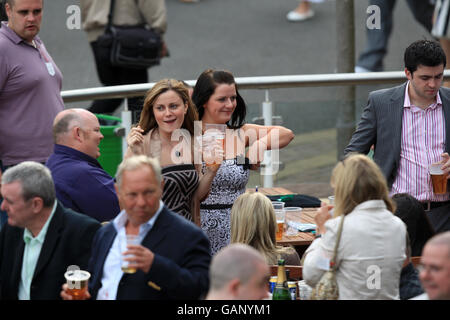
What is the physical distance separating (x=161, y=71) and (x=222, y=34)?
6.61 feet

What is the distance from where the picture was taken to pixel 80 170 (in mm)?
5254

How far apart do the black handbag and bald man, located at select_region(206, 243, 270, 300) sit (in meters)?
5.55

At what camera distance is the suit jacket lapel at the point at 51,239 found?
14.7ft

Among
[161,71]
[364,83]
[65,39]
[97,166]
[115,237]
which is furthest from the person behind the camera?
[65,39]

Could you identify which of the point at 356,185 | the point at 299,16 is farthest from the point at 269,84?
the point at 299,16

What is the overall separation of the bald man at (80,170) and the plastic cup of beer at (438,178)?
1.97 meters

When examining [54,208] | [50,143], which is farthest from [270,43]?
[54,208]

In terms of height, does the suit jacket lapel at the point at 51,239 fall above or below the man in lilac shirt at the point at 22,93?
below

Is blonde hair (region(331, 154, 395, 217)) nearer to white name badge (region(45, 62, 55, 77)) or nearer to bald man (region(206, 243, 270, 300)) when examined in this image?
bald man (region(206, 243, 270, 300))

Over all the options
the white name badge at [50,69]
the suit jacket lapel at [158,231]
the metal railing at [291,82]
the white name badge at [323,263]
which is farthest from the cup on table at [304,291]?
the metal railing at [291,82]

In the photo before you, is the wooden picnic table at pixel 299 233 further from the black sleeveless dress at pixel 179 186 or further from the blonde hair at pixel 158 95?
the blonde hair at pixel 158 95

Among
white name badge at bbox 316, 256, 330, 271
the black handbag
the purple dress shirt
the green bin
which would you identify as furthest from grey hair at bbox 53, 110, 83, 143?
the black handbag
